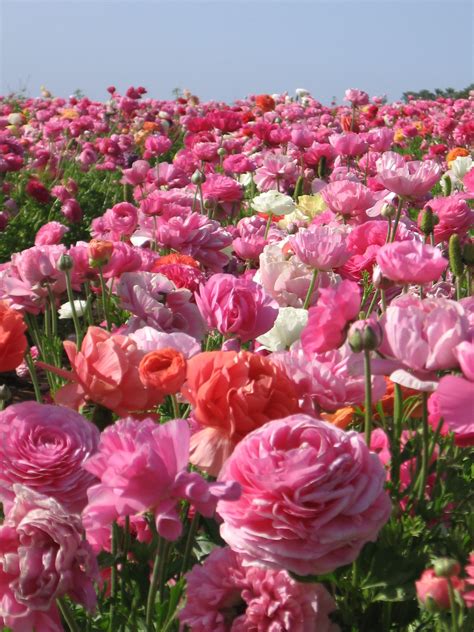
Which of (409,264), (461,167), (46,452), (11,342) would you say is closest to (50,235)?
(11,342)

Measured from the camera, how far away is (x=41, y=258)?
1688 millimetres

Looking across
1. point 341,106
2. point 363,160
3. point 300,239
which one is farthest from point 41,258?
point 341,106

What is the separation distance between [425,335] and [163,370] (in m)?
0.29

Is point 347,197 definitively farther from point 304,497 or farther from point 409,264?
point 304,497

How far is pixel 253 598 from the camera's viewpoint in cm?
103

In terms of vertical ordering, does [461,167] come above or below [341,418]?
below

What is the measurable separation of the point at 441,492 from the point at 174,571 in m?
0.36

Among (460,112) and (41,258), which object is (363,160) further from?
(460,112)

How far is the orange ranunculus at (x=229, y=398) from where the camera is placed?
3.10 ft

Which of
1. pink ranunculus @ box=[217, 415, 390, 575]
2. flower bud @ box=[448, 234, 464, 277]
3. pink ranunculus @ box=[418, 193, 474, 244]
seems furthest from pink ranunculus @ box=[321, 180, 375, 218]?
pink ranunculus @ box=[217, 415, 390, 575]

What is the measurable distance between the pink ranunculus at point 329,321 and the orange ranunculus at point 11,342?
380 millimetres

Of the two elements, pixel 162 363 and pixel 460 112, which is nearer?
pixel 162 363

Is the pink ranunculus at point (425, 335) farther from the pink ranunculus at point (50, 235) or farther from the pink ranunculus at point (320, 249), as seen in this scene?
the pink ranunculus at point (50, 235)

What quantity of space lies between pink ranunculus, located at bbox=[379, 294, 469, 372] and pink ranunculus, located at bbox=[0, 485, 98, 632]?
392 mm
